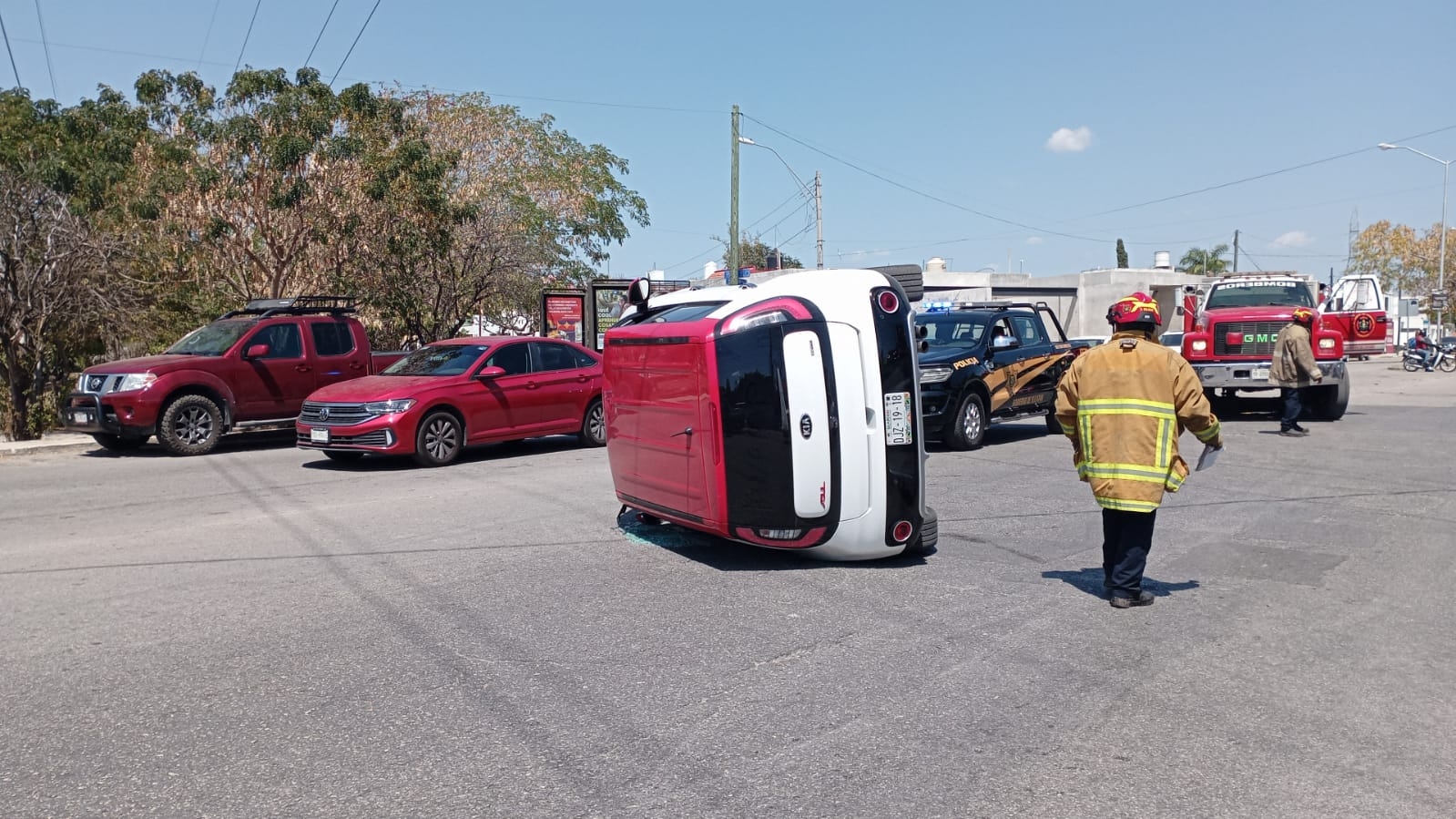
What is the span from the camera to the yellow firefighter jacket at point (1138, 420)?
611 cm

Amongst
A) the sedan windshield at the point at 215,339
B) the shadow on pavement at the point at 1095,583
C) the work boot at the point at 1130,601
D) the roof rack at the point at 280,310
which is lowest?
the shadow on pavement at the point at 1095,583

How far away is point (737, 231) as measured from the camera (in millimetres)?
30281

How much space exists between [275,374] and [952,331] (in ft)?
30.7

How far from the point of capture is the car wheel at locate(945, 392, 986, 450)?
13.9 m

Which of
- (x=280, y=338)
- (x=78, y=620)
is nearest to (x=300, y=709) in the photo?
(x=78, y=620)

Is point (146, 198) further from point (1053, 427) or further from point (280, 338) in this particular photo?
point (1053, 427)

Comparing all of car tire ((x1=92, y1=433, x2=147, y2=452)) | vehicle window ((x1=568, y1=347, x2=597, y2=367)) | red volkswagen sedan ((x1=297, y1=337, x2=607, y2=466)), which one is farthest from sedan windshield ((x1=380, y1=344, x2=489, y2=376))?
car tire ((x1=92, y1=433, x2=147, y2=452))

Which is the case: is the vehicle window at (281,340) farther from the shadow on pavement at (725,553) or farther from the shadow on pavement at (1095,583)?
the shadow on pavement at (1095,583)

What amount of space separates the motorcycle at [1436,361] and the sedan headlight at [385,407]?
35.8 m

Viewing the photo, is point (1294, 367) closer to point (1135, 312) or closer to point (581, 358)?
point (581, 358)

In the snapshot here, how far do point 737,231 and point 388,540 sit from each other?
22669 millimetres

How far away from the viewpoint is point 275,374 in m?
15.7

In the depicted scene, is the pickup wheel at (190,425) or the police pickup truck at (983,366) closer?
the police pickup truck at (983,366)

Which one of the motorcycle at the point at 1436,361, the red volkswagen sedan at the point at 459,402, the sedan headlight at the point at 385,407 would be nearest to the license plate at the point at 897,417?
the red volkswagen sedan at the point at 459,402
